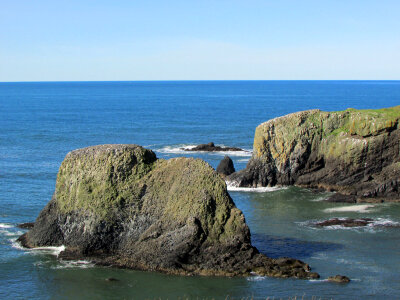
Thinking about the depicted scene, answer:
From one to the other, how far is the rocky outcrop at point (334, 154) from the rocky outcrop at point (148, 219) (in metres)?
20.6

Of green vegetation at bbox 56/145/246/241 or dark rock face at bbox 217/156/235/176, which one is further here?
dark rock face at bbox 217/156/235/176

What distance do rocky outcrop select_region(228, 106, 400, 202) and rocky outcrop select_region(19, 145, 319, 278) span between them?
20595 millimetres

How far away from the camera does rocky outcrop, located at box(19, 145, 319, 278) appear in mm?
32344

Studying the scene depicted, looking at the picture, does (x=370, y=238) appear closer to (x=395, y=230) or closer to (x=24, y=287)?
(x=395, y=230)

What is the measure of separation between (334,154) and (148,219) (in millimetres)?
26843

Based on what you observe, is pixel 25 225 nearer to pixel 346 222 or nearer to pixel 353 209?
pixel 346 222

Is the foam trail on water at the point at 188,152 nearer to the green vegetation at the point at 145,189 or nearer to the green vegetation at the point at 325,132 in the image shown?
the green vegetation at the point at 325,132

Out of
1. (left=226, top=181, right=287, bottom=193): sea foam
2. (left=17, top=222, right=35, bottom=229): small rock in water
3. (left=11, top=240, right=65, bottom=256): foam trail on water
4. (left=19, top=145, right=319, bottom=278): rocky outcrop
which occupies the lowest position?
(left=226, top=181, right=287, bottom=193): sea foam

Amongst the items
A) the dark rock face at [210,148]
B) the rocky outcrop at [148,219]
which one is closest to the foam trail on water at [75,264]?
the rocky outcrop at [148,219]

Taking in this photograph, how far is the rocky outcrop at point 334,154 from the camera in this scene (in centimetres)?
5312

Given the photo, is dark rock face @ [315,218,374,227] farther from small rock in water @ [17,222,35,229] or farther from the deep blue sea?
small rock in water @ [17,222,35,229]

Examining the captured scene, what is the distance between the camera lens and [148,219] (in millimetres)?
34750

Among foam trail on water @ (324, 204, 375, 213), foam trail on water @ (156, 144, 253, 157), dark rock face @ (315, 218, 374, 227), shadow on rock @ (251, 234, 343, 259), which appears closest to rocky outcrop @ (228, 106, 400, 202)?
foam trail on water @ (324, 204, 375, 213)

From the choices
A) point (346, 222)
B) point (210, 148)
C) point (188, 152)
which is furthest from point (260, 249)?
point (210, 148)
